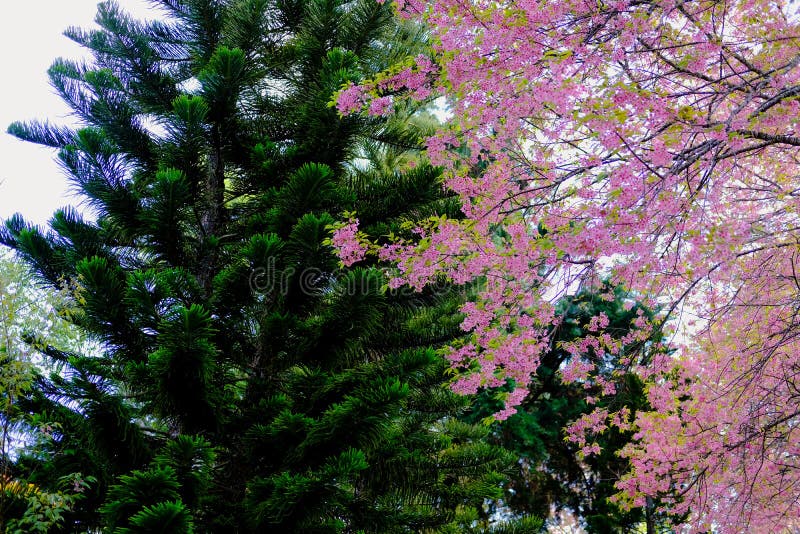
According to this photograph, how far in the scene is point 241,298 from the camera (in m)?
4.73

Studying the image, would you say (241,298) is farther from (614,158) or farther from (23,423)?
(614,158)

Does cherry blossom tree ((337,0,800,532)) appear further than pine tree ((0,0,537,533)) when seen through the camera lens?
No

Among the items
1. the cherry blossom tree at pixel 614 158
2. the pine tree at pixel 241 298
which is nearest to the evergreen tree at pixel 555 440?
the pine tree at pixel 241 298

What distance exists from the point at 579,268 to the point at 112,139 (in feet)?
14.9

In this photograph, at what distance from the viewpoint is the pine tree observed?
12.3 ft

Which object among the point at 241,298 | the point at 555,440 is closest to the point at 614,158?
the point at 241,298

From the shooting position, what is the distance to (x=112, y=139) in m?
5.52

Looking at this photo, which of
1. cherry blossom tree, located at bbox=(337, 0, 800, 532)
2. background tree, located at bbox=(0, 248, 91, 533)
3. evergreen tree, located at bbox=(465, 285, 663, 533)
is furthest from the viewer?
evergreen tree, located at bbox=(465, 285, 663, 533)

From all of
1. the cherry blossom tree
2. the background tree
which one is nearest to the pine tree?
the background tree

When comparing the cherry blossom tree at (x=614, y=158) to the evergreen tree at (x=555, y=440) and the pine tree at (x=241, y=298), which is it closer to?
the pine tree at (x=241, y=298)

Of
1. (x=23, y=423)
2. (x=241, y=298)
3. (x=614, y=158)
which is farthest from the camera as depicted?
(x=241, y=298)

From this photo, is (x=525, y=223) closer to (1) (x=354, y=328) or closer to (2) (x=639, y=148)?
(2) (x=639, y=148)

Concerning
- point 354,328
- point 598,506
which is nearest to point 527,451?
point 598,506

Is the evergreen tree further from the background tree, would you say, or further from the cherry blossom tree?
the background tree
